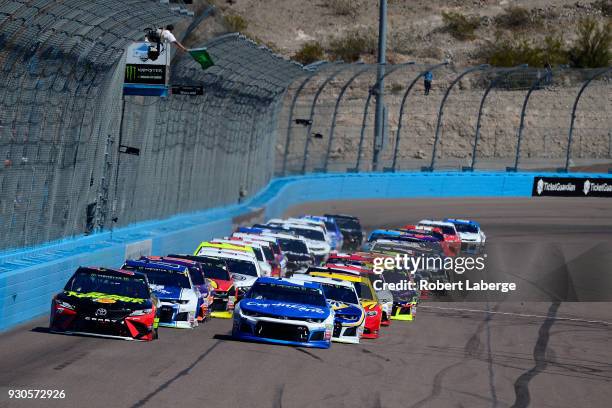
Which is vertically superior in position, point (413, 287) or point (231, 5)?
point (231, 5)

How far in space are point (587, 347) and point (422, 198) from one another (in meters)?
36.4

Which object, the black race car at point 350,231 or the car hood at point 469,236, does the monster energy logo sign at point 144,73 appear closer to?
the black race car at point 350,231

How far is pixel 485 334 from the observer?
24.5 m

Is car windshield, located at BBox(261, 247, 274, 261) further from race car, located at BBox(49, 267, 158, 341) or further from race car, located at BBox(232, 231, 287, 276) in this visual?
race car, located at BBox(49, 267, 158, 341)

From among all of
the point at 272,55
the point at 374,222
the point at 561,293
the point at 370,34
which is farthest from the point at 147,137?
the point at 370,34

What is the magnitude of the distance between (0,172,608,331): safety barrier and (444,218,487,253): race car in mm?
6903

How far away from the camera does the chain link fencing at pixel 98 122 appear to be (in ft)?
72.5

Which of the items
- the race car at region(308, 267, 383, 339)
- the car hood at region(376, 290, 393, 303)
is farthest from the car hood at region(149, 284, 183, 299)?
the car hood at region(376, 290, 393, 303)

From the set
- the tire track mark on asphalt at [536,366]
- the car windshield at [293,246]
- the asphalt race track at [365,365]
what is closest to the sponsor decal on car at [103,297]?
the asphalt race track at [365,365]

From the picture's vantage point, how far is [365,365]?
18.2 meters

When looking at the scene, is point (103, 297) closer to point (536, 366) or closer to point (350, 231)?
Result: point (536, 366)

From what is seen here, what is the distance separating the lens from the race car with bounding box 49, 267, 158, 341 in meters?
18.4

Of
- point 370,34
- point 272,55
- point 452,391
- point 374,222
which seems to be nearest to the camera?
point 452,391

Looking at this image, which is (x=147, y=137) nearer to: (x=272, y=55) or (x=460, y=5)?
(x=272, y=55)
